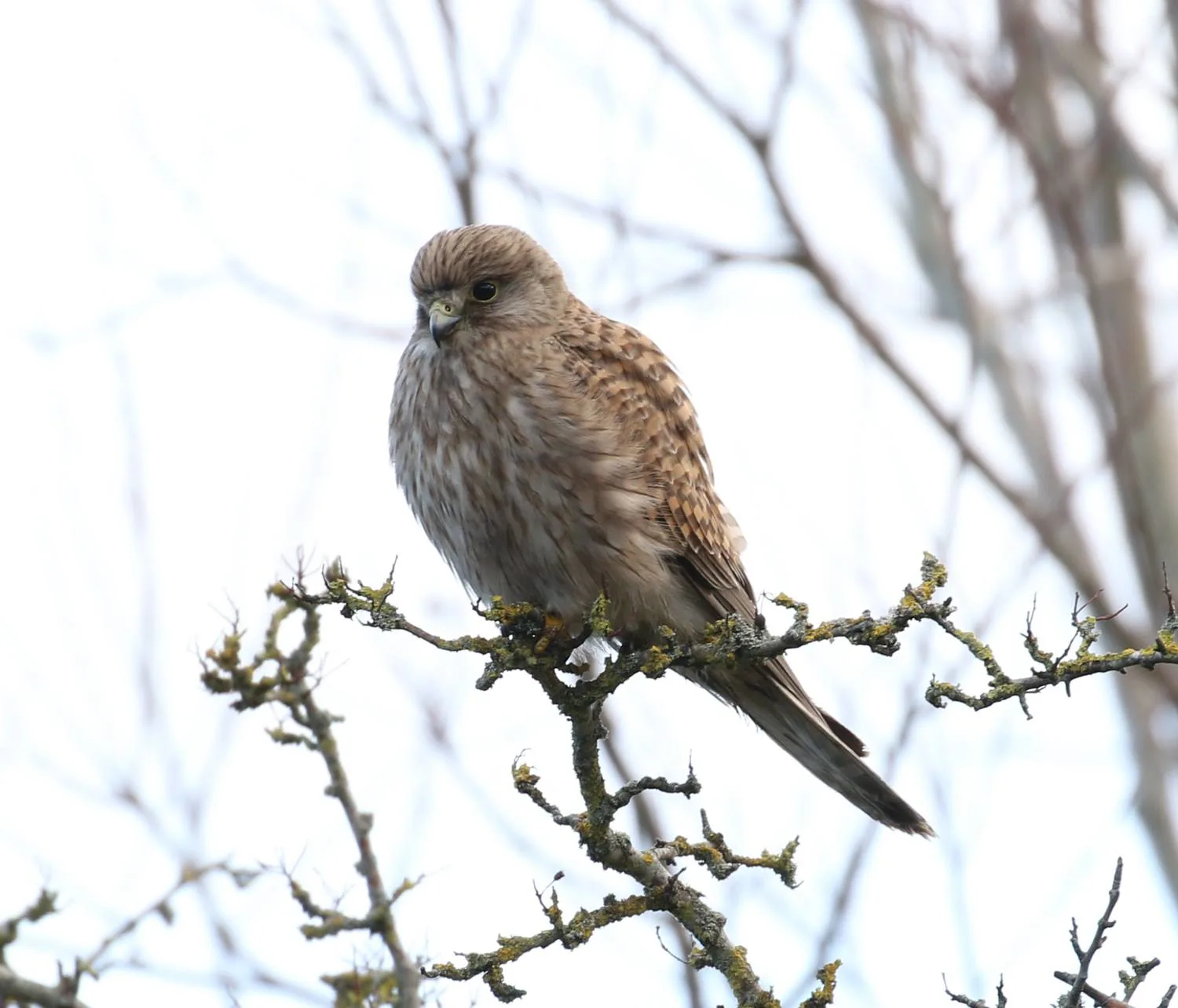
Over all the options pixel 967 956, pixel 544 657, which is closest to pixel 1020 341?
pixel 967 956

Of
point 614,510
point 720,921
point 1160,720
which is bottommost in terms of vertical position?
point 720,921

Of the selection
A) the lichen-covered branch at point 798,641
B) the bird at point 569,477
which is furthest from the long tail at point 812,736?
the lichen-covered branch at point 798,641

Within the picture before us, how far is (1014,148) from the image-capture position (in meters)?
6.11

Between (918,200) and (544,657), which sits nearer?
(544,657)

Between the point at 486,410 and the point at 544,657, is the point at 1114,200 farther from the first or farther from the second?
the point at 544,657

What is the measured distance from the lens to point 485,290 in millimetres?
4293

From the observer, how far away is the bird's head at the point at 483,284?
4191 mm

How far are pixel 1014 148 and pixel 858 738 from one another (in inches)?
122

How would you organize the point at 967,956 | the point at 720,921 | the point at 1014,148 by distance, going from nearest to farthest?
the point at 720,921
the point at 967,956
the point at 1014,148

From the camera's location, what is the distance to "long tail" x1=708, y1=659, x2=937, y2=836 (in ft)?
12.9

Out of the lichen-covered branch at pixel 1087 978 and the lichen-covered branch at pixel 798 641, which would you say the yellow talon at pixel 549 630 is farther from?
the lichen-covered branch at pixel 1087 978

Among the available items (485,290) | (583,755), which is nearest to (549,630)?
(583,755)

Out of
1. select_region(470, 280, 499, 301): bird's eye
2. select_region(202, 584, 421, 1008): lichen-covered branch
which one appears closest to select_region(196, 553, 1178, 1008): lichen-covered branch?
select_region(202, 584, 421, 1008): lichen-covered branch

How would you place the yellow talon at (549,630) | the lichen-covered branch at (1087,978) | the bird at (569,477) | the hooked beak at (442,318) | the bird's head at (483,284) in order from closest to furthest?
the lichen-covered branch at (1087,978) → the yellow talon at (549,630) → the bird at (569,477) → the hooked beak at (442,318) → the bird's head at (483,284)
